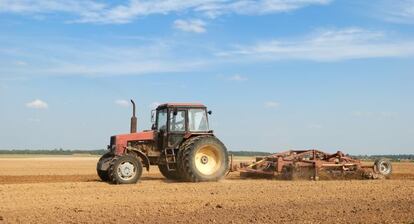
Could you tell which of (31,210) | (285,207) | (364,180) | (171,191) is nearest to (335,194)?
(285,207)

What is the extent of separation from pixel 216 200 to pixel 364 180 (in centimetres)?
815

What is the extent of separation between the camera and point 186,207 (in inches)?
489

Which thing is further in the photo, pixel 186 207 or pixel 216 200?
pixel 216 200

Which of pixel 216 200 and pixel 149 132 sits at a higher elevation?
pixel 149 132

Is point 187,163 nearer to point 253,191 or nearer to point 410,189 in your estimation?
point 253,191

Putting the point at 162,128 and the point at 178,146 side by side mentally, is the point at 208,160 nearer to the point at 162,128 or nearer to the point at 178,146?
the point at 178,146

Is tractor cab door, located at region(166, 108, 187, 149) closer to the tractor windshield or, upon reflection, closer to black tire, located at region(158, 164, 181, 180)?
the tractor windshield

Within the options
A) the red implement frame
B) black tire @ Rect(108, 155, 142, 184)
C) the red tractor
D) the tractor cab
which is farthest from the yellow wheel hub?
the red implement frame

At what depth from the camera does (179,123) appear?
18.9m

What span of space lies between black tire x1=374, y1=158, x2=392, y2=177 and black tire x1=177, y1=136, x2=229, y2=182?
5831 millimetres

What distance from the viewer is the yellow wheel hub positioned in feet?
61.3

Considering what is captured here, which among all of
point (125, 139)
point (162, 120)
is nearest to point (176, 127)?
point (162, 120)

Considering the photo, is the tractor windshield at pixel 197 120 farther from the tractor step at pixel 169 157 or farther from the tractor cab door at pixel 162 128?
the tractor step at pixel 169 157

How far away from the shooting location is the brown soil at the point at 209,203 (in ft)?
35.5
